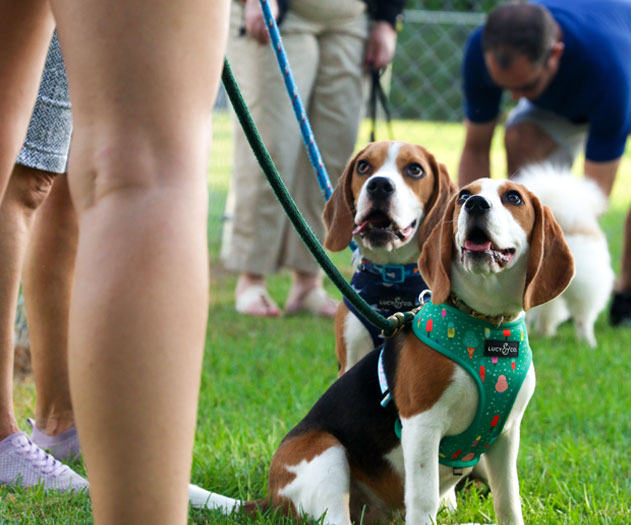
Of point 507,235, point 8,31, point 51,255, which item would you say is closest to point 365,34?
point 51,255

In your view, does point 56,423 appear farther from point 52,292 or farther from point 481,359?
point 481,359

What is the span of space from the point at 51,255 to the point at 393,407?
4.03 ft

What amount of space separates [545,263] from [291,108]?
11.9 ft

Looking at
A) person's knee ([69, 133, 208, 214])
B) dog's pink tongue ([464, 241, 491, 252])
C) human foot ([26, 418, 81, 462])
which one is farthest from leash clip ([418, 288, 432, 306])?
human foot ([26, 418, 81, 462])

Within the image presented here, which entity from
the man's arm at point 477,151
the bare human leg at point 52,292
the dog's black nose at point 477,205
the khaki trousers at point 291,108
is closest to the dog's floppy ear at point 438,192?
the dog's black nose at point 477,205

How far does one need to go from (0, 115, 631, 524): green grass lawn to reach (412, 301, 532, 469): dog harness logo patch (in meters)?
Answer: 0.36

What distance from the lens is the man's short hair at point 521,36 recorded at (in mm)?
5258

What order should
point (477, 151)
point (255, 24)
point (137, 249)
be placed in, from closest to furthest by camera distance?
1. point (137, 249)
2. point (255, 24)
3. point (477, 151)

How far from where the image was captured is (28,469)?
7.89ft

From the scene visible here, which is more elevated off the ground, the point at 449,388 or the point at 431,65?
the point at 431,65

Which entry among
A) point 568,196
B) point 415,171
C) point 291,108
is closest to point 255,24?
point 291,108

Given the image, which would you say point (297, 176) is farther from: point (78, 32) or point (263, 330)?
point (78, 32)

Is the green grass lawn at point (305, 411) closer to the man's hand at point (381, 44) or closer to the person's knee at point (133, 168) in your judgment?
the person's knee at point (133, 168)

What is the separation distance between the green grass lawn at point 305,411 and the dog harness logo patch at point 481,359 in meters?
0.36
